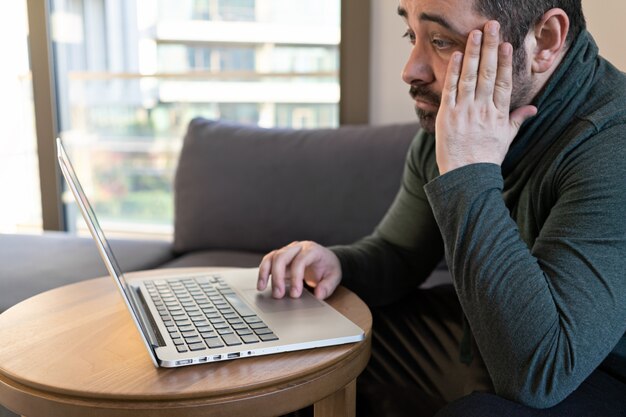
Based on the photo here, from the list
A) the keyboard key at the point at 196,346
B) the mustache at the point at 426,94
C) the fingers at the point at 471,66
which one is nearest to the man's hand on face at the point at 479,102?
the fingers at the point at 471,66

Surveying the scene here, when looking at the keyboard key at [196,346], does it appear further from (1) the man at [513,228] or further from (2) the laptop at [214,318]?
(1) the man at [513,228]

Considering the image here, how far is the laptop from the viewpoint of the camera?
2.75 feet

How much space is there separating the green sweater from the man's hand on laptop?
25 centimetres

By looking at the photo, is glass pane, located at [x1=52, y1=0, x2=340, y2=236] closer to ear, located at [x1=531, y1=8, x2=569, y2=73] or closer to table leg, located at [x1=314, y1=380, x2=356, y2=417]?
ear, located at [x1=531, y1=8, x2=569, y2=73]

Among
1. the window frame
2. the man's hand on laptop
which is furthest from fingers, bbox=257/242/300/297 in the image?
the window frame

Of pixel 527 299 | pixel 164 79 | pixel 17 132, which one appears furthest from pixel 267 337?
pixel 17 132

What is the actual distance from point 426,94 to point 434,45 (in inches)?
3.5

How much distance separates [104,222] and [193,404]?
2.47 m

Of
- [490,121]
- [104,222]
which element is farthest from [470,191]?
[104,222]

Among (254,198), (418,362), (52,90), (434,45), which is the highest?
(434,45)

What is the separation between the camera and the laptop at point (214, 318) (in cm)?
84

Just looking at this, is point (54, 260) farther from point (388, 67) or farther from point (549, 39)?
point (549, 39)

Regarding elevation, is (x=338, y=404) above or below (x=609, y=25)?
below

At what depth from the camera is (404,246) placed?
1.33 m
